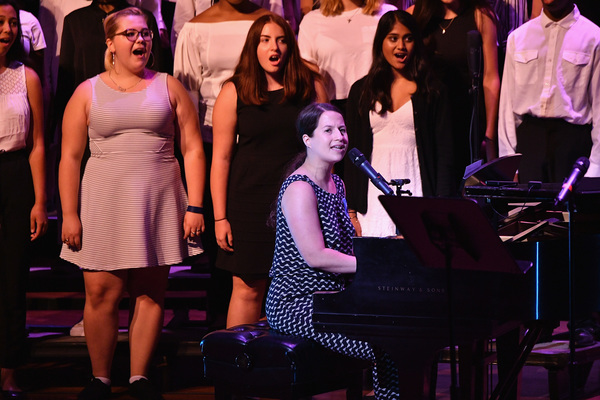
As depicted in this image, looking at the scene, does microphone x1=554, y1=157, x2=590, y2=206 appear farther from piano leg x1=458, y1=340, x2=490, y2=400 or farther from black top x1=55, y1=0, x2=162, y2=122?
black top x1=55, y1=0, x2=162, y2=122

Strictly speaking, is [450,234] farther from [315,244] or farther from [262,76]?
[262,76]

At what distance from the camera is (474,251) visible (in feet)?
8.97

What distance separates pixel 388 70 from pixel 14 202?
1.88m

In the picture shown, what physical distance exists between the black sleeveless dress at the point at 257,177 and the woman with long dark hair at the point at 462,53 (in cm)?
82

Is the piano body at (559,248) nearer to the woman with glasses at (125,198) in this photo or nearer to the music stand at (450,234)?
the music stand at (450,234)

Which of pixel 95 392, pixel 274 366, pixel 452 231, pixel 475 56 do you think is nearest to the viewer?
pixel 452 231

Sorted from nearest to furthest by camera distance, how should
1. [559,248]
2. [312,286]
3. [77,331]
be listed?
1. [559,248]
2. [312,286]
3. [77,331]

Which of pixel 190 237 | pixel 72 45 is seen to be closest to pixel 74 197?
pixel 190 237

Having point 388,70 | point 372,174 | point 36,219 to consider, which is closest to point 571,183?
point 372,174

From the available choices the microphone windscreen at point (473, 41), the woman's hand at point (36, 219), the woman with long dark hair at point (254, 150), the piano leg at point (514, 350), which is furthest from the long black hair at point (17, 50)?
the piano leg at point (514, 350)

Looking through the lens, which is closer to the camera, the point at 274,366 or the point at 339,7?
the point at 274,366

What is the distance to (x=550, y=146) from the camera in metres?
4.50

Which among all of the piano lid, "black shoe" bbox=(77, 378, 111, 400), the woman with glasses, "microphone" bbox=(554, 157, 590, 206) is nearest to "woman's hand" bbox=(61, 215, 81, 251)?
the woman with glasses

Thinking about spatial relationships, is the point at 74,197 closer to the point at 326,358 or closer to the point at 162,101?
the point at 162,101
